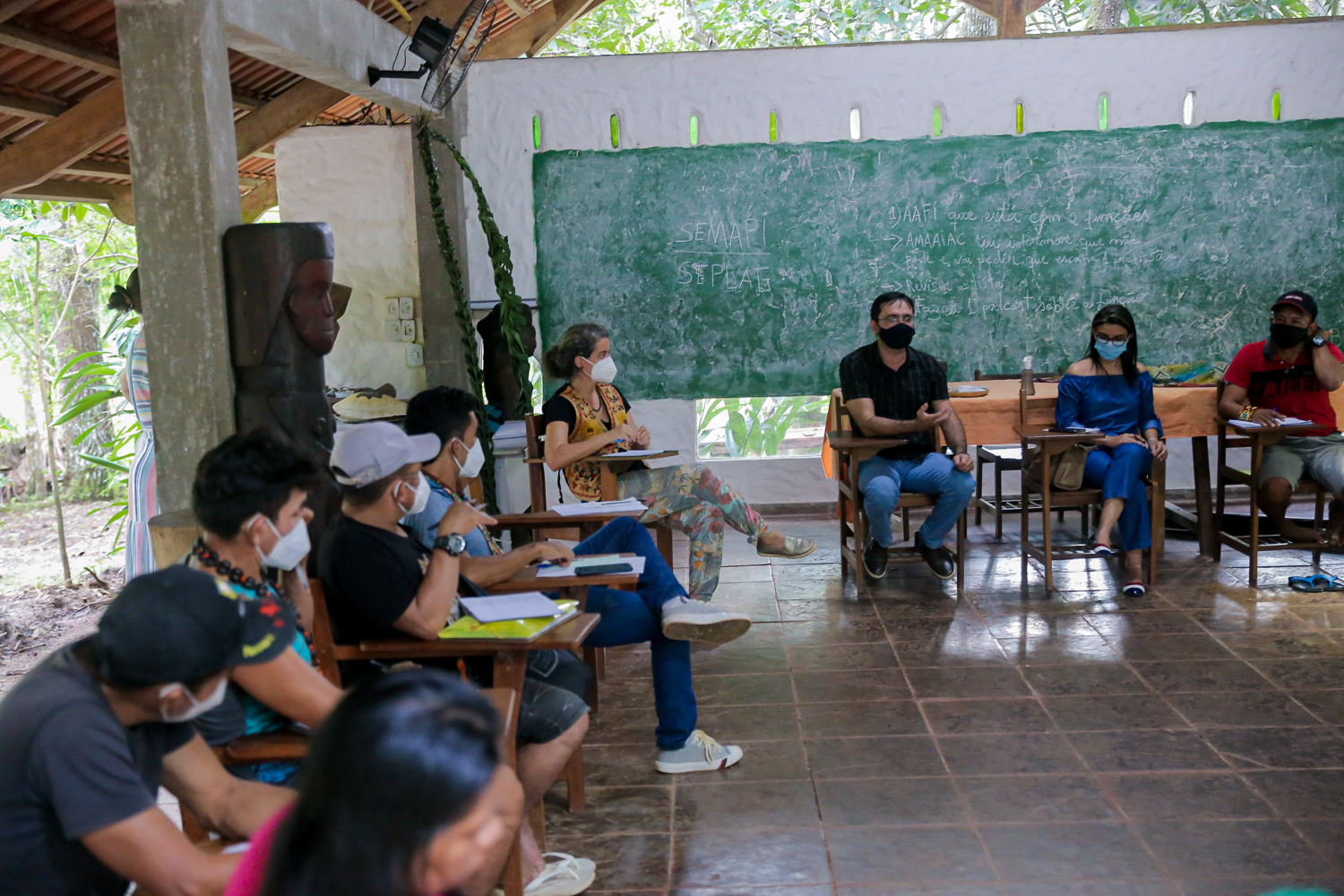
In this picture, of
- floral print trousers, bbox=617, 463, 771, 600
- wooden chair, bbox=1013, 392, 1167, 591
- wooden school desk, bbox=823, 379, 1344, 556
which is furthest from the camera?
wooden school desk, bbox=823, 379, 1344, 556

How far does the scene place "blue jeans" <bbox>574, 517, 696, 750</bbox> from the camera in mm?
3049

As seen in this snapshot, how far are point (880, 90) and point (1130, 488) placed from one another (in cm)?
289

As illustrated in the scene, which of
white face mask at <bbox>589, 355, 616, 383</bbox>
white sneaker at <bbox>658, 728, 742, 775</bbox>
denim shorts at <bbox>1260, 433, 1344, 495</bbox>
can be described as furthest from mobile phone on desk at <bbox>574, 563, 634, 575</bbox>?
denim shorts at <bbox>1260, 433, 1344, 495</bbox>

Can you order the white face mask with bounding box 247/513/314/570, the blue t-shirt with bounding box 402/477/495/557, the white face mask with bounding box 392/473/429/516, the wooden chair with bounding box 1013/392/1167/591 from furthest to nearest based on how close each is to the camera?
the wooden chair with bounding box 1013/392/1167/591 → the blue t-shirt with bounding box 402/477/495/557 → the white face mask with bounding box 392/473/429/516 → the white face mask with bounding box 247/513/314/570

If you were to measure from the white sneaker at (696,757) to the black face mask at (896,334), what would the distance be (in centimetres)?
227

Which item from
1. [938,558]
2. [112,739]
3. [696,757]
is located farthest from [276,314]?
[938,558]

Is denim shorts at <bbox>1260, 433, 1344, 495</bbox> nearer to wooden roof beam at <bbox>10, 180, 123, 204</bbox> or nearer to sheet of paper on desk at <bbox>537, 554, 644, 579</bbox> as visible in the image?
sheet of paper on desk at <bbox>537, 554, 644, 579</bbox>

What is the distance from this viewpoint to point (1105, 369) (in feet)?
16.3

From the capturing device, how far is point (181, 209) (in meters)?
3.29

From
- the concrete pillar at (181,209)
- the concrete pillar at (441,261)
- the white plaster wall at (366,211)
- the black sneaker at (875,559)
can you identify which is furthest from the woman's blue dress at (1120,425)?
the white plaster wall at (366,211)

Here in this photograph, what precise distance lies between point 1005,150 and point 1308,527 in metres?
2.58

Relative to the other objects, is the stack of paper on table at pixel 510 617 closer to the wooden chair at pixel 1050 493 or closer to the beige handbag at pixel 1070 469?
the wooden chair at pixel 1050 493

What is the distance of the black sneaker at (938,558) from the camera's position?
15.9 feet

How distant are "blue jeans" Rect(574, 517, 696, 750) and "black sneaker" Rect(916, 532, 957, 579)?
6.52 feet
